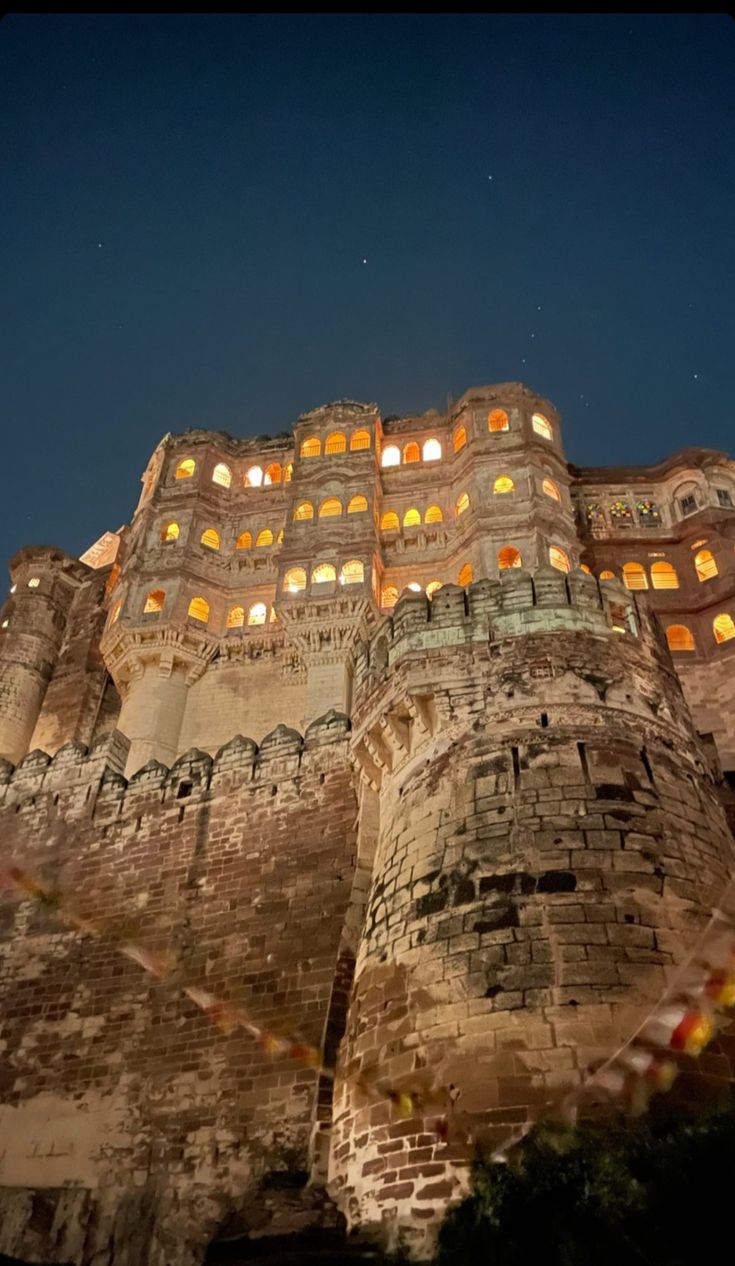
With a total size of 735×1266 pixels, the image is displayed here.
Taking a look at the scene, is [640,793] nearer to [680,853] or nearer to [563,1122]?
[680,853]

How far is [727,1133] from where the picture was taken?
6.34 m

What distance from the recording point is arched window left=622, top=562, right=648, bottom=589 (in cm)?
3181

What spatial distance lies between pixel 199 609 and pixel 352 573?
229 inches

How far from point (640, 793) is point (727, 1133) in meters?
3.75

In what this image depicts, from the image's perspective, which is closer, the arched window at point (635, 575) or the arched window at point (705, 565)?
the arched window at point (705, 565)

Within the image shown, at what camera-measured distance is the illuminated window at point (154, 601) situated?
31.3 metres

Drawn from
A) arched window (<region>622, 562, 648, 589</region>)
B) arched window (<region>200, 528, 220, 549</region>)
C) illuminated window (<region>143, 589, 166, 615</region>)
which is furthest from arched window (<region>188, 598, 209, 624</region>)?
arched window (<region>622, 562, 648, 589</region>)

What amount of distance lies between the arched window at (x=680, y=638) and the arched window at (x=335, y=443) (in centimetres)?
1451

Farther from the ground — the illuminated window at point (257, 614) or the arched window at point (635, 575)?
the arched window at point (635, 575)

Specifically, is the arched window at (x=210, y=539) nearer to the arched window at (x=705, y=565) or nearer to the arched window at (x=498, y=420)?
the arched window at (x=498, y=420)

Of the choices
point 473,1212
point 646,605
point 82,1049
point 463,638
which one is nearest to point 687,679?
point 646,605

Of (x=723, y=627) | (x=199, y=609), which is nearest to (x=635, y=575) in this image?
(x=723, y=627)

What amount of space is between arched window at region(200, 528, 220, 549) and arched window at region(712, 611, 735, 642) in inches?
727

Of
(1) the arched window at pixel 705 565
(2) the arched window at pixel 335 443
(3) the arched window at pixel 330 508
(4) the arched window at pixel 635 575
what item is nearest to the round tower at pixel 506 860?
(4) the arched window at pixel 635 575
